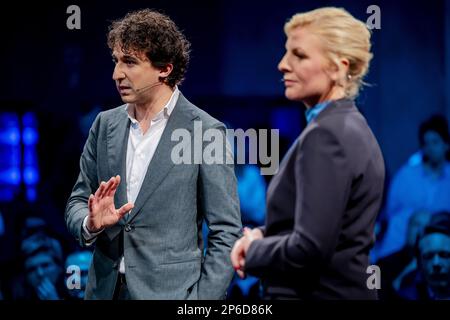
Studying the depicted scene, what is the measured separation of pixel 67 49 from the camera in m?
4.02

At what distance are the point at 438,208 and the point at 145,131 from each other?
2111 mm

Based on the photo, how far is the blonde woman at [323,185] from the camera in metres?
1.50

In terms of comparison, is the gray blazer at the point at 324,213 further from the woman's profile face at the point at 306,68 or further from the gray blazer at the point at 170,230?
the gray blazer at the point at 170,230

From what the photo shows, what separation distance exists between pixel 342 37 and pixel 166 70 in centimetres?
76

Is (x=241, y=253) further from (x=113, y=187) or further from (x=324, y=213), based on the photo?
(x=113, y=187)

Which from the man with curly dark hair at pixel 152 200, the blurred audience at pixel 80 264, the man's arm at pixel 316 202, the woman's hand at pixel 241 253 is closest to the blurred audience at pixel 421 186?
the blurred audience at pixel 80 264

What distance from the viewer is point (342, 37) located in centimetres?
157

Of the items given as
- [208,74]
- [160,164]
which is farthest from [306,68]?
[208,74]

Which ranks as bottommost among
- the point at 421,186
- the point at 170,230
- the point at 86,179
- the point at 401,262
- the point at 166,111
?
the point at 401,262

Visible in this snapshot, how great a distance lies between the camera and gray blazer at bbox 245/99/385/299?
58.7 inches

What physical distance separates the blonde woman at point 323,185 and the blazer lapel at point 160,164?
47 cm

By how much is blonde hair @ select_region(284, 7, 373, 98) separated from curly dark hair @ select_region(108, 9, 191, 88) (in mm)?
677

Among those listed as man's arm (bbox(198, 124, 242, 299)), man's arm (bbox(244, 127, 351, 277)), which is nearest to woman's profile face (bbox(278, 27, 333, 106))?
man's arm (bbox(244, 127, 351, 277))

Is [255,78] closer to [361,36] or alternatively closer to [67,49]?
[67,49]
